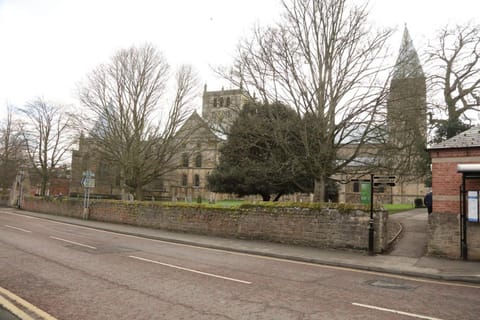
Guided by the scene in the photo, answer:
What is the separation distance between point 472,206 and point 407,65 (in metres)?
7.18

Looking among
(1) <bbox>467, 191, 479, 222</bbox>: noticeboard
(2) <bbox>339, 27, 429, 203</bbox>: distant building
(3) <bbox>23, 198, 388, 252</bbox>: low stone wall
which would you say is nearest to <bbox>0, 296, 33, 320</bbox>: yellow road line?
(3) <bbox>23, 198, 388, 252</bbox>: low stone wall

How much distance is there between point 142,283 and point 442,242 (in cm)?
981

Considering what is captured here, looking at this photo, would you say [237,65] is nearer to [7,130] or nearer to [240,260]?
[240,260]

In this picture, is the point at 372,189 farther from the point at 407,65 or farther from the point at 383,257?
the point at 407,65

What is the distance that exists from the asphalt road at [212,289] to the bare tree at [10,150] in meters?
39.0

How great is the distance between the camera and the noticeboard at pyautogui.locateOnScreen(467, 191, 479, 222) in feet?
36.7

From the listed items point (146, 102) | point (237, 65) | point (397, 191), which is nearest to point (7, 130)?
point (146, 102)

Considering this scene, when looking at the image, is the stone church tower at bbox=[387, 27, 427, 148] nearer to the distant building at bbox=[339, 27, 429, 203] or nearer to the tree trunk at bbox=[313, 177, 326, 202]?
the distant building at bbox=[339, 27, 429, 203]

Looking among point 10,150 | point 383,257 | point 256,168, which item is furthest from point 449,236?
point 10,150

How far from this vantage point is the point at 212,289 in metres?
7.23

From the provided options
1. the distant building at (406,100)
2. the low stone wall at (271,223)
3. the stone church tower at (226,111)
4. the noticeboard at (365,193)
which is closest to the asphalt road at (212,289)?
the low stone wall at (271,223)

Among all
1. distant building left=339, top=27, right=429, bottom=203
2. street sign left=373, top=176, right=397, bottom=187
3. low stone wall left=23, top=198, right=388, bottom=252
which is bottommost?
low stone wall left=23, top=198, right=388, bottom=252

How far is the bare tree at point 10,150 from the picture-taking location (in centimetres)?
4428

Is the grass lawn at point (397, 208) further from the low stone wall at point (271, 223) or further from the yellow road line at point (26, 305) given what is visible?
the yellow road line at point (26, 305)
